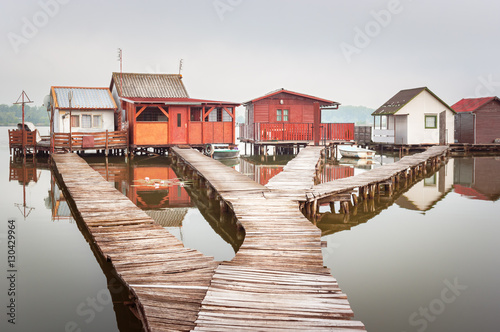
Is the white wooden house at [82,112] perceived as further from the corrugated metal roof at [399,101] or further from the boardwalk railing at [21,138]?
the corrugated metal roof at [399,101]

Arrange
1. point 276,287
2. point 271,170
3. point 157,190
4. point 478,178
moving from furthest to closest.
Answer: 1. point 271,170
2. point 478,178
3. point 157,190
4. point 276,287

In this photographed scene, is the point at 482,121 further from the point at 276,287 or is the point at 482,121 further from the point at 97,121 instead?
the point at 276,287

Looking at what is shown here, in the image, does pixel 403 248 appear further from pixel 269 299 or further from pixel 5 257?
pixel 5 257

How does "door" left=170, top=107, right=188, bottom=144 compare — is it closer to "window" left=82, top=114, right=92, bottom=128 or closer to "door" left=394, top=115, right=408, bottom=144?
"window" left=82, top=114, right=92, bottom=128

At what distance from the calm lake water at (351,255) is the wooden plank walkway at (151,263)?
0.53 meters

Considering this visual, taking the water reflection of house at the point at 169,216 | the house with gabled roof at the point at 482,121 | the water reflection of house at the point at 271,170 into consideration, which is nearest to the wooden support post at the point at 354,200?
the water reflection of house at the point at 169,216

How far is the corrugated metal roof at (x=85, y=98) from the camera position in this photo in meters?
33.2

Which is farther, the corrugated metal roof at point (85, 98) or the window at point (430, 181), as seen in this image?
the corrugated metal roof at point (85, 98)

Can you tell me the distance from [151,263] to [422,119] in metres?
34.8

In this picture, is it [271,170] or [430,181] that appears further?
[271,170]

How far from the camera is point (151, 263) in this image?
7590mm

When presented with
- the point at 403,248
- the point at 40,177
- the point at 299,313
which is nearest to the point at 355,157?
the point at 40,177

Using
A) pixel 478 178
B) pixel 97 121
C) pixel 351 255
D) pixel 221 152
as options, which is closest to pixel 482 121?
pixel 478 178

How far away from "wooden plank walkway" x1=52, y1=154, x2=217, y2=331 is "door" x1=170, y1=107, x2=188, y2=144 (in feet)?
63.3
